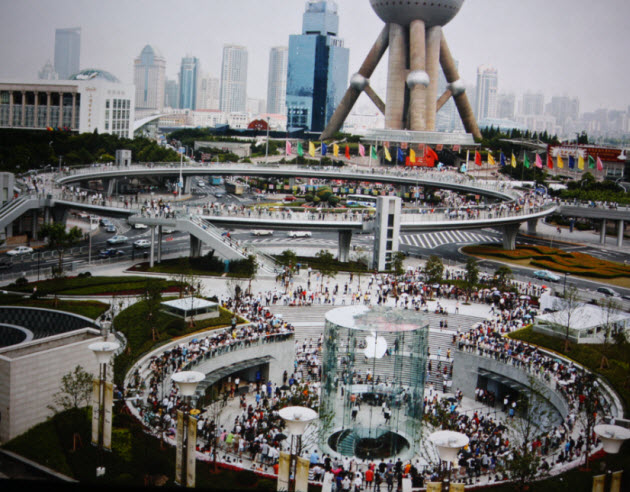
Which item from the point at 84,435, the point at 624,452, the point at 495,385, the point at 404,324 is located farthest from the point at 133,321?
the point at 624,452

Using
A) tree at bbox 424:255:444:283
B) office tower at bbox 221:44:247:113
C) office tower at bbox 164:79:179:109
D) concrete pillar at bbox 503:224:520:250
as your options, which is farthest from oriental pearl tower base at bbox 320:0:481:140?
tree at bbox 424:255:444:283

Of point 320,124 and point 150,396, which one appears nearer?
point 150,396

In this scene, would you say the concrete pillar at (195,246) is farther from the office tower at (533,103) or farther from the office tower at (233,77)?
the office tower at (233,77)

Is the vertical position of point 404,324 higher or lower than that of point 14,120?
lower

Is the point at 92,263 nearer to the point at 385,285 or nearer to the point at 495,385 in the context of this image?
the point at 385,285

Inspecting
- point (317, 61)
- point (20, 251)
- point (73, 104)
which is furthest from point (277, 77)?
point (20, 251)

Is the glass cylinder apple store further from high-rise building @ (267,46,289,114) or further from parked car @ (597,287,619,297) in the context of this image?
high-rise building @ (267,46,289,114)

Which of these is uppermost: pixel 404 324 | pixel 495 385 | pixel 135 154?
pixel 135 154
